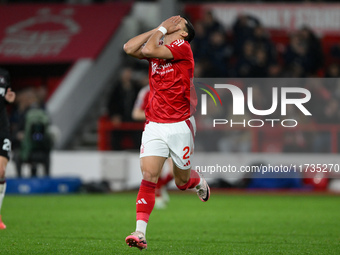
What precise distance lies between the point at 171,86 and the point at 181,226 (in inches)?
113

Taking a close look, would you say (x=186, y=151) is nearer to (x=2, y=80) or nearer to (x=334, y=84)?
(x=2, y=80)

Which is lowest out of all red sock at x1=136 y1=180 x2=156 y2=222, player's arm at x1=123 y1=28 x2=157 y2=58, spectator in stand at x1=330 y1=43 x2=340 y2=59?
red sock at x1=136 y1=180 x2=156 y2=222

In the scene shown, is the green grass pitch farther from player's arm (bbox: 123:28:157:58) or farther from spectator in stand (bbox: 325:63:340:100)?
spectator in stand (bbox: 325:63:340:100)

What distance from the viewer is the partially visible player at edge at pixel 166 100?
6.70m

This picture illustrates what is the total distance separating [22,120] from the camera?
16.7m

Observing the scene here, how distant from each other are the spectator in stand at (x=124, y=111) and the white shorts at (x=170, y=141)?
9.90 m

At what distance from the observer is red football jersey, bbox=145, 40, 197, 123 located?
6895mm

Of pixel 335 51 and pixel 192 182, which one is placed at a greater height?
pixel 335 51

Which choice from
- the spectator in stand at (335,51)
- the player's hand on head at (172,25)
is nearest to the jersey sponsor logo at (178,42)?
the player's hand on head at (172,25)

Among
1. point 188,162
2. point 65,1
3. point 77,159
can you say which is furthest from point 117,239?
point 65,1

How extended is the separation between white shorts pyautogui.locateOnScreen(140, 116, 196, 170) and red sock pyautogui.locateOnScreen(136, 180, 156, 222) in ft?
1.00

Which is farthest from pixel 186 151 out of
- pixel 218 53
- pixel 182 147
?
pixel 218 53

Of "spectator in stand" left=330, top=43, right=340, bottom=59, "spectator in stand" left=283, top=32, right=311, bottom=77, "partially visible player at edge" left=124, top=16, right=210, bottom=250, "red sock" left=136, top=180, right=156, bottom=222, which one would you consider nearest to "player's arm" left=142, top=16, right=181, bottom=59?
"partially visible player at edge" left=124, top=16, right=210, bottom=250

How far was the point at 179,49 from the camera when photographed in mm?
6812
